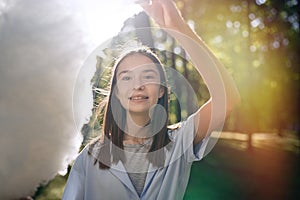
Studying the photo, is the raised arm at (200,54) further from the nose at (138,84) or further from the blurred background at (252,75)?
the blurred background at (252,75)

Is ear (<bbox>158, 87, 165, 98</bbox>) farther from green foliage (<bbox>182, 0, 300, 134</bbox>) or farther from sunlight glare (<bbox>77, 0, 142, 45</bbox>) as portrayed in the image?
green foliage (<bbox>182, 0, 300, 134</bbox>)

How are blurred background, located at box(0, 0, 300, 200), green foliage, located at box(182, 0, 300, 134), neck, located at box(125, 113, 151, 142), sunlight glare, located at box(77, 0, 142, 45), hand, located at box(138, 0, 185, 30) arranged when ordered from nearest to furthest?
hand, located at box(138, 0, 185, 30) → neck, located at box(125, 113, 151, 142) → sunlight glare, located at box(77, 0, 142, 45) → blurred background, located at box(0, 0, 300, 200) → green foliage, located at box(182, 0, 300, 134)

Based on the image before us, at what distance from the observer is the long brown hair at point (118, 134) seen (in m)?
1.69

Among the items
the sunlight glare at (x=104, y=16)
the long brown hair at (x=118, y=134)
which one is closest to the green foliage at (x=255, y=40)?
the sunlight glare at (x=104, y=16)

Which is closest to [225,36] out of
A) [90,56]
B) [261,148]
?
[261,148]

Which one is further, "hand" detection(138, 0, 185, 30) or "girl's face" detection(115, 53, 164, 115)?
"girl's face" detection(115, 53, 164, 115)

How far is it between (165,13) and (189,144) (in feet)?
1.56

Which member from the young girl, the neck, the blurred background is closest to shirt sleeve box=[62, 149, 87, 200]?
the young girl

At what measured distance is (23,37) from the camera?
1.88 meters

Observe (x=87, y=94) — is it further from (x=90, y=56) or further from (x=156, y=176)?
(x=156, y=176)

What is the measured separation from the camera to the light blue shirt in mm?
1610

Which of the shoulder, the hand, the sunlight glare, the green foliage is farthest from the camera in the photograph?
the green foliage

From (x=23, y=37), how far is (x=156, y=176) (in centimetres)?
80

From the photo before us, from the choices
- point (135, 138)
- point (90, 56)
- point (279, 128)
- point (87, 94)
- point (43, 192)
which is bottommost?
point (279, 128)
